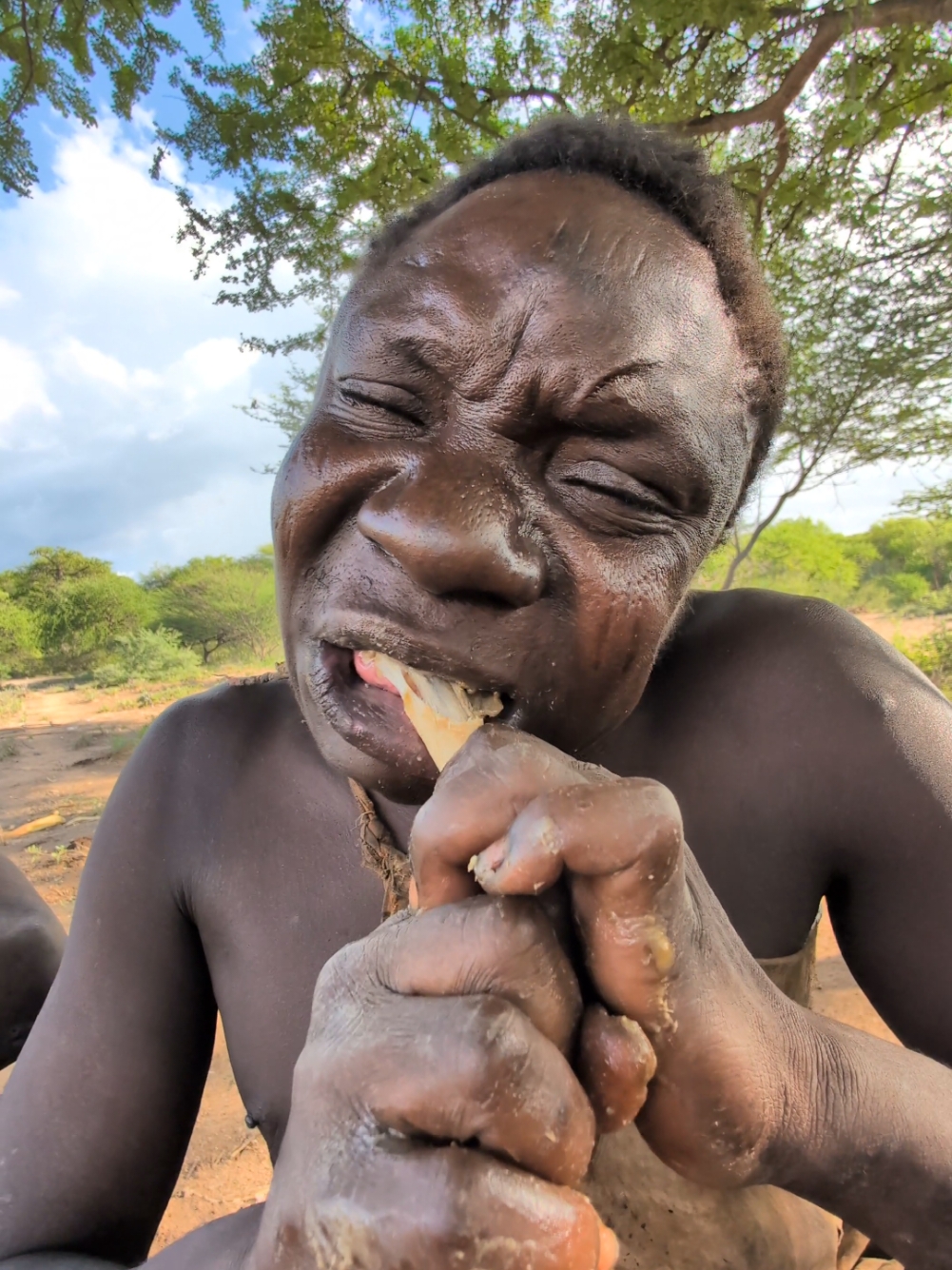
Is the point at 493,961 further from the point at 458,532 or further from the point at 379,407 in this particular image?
the point at 379,407

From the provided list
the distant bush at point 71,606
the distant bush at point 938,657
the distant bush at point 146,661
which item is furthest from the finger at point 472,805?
the distant bush at point 71,606

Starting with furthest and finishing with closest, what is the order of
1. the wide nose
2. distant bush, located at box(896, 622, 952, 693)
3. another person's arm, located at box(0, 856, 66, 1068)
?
distant bush, located at box(896, 622, 952, 693) < another person's arm, located at box(0, 856, 66, 1068) < the wide nose

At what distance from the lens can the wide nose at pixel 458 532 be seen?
0.80 m

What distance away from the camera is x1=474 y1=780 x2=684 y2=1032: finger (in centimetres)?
51

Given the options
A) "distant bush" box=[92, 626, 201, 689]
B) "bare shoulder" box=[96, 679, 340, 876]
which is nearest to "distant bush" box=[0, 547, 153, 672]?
"distant bush" box=[92, 626, 201, 689]

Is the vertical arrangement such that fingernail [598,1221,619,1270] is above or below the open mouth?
below

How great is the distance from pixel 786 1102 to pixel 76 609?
23.9 m

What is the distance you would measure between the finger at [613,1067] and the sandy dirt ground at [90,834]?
8.27ft

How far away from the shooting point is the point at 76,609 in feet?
70.6

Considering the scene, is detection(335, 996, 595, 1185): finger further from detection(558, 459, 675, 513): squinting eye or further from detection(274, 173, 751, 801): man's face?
detection(558, 459, 675, 513): squinting eye

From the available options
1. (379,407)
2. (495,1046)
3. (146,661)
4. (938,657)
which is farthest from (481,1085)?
(146,661)

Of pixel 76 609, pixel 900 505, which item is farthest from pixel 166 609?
pixel 900 505

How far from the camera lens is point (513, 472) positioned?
2.87 ft

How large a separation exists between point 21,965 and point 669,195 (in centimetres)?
209
